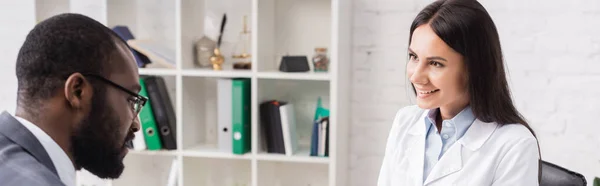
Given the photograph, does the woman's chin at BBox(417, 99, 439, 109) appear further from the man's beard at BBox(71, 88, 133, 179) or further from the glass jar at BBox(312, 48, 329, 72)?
the glass jar at BBox(312, 48, 329, 72)

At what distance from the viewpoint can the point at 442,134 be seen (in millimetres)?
1650

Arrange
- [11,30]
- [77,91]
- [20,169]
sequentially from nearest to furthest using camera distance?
1. [20,169]
2. [77,91]
3. [11,30]

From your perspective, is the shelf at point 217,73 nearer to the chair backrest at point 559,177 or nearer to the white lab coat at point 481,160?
the white lab coat at point 481,160

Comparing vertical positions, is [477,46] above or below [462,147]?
above

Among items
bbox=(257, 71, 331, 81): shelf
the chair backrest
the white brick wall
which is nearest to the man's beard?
the chair backrest

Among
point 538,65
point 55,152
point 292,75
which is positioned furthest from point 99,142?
point 538,65

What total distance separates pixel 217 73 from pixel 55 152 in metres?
1.41

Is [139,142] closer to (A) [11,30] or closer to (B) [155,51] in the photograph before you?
(B) [155,51]

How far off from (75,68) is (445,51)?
801 millimetres

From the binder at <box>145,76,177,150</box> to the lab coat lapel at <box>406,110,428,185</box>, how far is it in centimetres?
124

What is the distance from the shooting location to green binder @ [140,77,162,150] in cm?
262

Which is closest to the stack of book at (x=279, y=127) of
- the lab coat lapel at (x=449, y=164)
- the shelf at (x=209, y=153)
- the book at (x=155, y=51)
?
the shelf at (x=209, y=153)

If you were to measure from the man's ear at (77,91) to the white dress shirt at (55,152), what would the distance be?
7 centimetres

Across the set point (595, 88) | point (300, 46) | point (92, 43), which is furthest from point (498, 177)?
point (300, 46)
